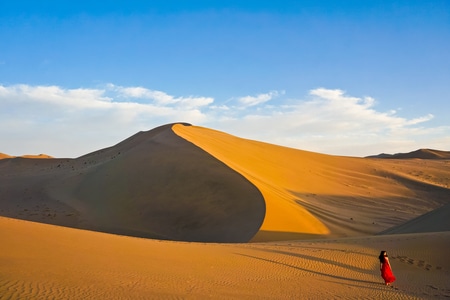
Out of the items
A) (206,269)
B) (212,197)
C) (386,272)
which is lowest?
(386,272)

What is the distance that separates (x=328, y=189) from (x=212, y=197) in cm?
1233

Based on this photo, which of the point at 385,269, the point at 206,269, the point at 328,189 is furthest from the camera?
the point at 328,189

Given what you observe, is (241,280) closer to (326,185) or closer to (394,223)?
(394,223)

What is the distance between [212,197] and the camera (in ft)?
75.6

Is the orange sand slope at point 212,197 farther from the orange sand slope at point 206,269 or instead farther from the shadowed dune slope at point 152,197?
the orange sand slope at point 206,269

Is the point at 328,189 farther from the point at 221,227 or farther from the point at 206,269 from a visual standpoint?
the point at 206,269

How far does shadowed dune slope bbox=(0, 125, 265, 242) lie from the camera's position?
2088cm

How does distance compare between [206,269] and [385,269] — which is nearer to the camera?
[206,269]

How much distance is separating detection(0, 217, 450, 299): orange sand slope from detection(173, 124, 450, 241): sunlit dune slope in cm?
645

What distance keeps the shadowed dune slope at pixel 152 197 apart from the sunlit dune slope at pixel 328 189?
131 cm

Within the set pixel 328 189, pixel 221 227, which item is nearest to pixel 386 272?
pixel 221 227

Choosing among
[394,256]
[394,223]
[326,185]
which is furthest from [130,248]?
[326,185]

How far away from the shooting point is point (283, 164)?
1512 inches

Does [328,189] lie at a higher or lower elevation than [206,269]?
higher
